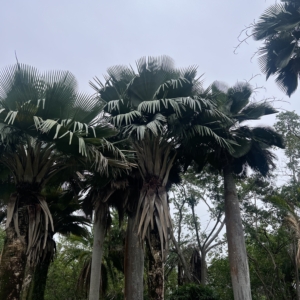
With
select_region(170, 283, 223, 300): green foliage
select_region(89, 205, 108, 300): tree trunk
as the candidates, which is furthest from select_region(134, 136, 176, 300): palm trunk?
select_region(170, 283, 223, 300): green foliage

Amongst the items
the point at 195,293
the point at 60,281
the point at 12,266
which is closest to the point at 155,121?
the point at 12,266

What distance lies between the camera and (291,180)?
1900cm

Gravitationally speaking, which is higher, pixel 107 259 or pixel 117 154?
pixel 107 259

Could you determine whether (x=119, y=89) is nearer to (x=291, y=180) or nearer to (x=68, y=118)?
(x=68, y=118)

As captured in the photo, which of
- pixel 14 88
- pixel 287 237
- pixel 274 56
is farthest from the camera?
pixel 287 237

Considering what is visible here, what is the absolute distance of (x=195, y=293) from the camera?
16453 millimetres

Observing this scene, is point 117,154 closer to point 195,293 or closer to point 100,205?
point 100,205

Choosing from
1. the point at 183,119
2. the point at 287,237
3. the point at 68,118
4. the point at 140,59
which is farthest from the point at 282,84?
the point at 287,237

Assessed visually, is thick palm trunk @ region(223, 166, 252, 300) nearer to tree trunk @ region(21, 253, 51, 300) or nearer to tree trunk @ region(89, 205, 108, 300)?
tree trunk @ region(89, 205, 108, 300)

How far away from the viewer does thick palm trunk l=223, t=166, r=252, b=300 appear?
12.9 meters

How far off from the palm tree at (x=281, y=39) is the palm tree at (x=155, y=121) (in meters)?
2.27

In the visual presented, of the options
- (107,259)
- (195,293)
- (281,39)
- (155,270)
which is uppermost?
(281,39)

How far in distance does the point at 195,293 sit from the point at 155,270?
6250 mm

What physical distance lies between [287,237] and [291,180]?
2838 mm
